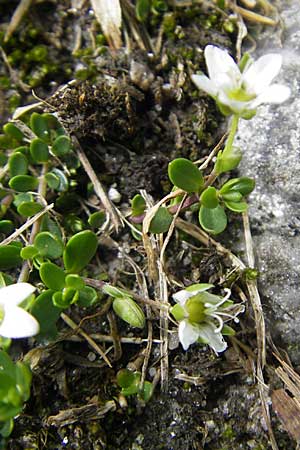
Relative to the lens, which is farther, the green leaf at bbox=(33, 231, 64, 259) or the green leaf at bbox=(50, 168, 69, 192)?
the green leaf at bbox=(50, 168, 69, 192)

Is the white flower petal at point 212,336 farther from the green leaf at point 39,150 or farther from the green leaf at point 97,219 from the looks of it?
the green leaf at point 39,150

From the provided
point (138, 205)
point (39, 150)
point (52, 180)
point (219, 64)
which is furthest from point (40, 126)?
point (219, 64)

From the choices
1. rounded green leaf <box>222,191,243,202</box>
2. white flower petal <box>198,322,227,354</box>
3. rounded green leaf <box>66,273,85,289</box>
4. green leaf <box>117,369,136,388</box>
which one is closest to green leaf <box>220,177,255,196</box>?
rounded green leaf <box>222,191,243,202</box>

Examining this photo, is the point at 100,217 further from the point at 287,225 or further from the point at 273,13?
the point at 273,13

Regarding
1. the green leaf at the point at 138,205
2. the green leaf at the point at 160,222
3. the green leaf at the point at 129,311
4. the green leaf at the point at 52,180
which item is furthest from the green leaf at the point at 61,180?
the green leaf at the point at 129,311

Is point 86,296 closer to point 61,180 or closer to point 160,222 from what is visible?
point 160,222

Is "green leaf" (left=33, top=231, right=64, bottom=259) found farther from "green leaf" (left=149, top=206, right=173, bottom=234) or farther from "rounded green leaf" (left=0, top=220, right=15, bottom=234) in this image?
"green leaf" (left=149, top=206, right=173, bottom=234)

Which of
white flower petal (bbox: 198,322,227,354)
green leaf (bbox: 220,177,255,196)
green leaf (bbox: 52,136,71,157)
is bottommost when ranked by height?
white flower petal (bbox: 198,322,227,354)
